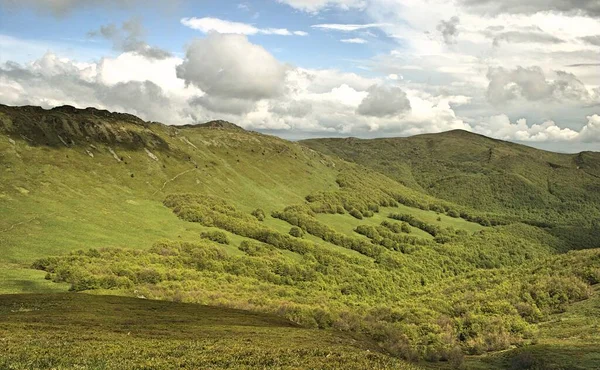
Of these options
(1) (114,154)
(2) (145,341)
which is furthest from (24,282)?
(1) (114,154)

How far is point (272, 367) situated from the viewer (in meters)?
29.3

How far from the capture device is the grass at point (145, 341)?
29906 millimetres

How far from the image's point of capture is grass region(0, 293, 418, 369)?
1177 inches

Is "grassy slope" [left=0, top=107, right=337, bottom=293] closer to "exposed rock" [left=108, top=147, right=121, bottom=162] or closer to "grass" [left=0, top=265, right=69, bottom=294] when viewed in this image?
"grass" [left=0, top=265, right=69, bottom=294]

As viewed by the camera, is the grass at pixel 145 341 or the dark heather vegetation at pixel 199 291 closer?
the grass at pixel 145 341

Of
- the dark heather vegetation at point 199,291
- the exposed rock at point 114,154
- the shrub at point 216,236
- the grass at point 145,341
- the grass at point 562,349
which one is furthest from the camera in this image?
the exposed rock at point 114,154

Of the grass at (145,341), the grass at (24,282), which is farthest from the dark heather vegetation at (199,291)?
the grass at (24,282)

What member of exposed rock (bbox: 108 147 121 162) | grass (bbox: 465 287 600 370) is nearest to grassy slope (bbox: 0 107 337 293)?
exposed rock (bbox: 108 147 121 162)

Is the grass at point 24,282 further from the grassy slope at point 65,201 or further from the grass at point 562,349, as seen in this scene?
the grass at point 562,349

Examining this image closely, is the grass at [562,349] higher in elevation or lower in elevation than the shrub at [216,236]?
higher

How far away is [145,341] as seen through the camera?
40719mm

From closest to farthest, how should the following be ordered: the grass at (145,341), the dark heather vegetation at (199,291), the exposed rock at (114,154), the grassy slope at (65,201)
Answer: the grass at (145,341), the dark heather vegetation at (199,291), the grassy slope at (65,201), the exposed rock at (114,154)

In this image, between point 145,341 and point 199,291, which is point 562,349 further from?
point 199,291

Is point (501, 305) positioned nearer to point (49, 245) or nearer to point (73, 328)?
point (73, 328)
